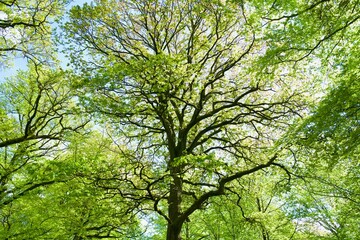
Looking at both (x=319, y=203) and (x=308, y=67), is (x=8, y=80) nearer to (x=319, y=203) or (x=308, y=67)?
(x=308, y=67)

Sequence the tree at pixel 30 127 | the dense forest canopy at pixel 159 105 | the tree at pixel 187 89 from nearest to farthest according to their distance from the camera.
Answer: the dense forest canopy at pixel 159 105 < the tree at pixel 187 89 < the tree at pixel 30 127

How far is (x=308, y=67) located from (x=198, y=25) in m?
4.16

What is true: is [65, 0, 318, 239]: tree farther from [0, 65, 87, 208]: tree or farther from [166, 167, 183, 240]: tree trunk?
[0, 65, 87, 208]: tree

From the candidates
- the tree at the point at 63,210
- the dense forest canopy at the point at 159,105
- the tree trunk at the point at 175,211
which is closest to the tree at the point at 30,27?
the dense forest canopy at the point at 159,105

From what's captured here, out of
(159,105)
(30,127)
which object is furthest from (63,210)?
(159,105)

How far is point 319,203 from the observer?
1748 cm

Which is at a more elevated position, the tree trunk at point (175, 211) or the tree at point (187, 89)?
the tree at point (187, 89)

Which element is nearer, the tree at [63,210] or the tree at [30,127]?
the tree at [63,210]

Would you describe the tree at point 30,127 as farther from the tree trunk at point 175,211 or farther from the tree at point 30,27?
the tree trunk at point 175,211

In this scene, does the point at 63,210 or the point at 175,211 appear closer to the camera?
the point at 175,211

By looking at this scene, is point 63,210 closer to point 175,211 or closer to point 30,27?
point 175,211

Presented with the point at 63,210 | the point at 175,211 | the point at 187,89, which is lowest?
the point at 175,211


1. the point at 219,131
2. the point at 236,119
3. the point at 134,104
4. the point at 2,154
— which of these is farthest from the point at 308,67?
the point at 2,154

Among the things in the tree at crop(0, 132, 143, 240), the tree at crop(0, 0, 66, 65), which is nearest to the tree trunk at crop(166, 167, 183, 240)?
the tree at crop(0, 132, 143, 240)
